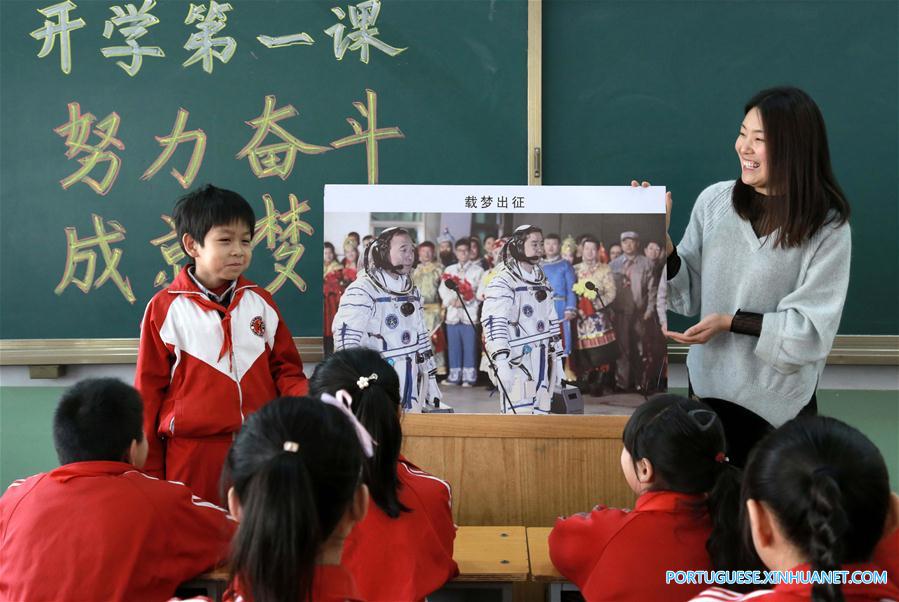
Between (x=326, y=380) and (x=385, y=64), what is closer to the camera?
(x=326, y=380)

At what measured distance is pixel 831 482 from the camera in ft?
3.51

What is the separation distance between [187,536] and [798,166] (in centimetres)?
163

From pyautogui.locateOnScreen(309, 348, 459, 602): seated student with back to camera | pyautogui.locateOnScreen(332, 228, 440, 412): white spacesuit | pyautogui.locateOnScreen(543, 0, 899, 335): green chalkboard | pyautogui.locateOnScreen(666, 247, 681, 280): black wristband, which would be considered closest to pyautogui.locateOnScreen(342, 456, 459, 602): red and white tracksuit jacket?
pyautogui.locateOnScreen(309, 348, 459, 602): seated student with back to camera

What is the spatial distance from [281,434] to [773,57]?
7.15 ft

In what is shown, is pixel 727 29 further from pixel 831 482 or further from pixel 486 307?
pixel 831 482

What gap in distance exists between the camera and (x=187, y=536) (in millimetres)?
1729

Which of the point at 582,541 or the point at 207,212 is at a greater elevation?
the point at 207,212

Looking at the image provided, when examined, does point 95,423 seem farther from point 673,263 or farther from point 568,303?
point 673,263

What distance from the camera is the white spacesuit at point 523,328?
7.40 feet

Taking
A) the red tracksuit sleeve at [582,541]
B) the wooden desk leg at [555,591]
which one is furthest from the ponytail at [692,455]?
the wooden desk leg at [555,591]

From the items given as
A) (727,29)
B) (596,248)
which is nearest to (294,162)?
(596,248)

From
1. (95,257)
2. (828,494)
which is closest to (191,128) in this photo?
(95,257)

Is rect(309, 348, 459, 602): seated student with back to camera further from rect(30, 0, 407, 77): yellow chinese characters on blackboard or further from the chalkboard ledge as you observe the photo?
rect(30, 0, 407, 77): yellow chinese characters on blackboard

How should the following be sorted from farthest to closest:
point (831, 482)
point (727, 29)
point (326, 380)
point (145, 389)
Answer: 1. point (727, 29)
2. point (145, 389)
3. point (326, 380)
4. point (831, 482)
